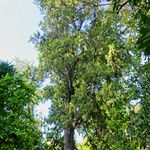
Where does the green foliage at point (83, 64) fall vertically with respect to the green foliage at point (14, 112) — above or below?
above

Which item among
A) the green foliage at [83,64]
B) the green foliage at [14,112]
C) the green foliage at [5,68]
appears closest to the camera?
the green foliage at [14,112]

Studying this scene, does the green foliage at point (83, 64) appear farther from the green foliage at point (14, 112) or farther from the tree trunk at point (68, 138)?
the green foliage at point (14, 112)

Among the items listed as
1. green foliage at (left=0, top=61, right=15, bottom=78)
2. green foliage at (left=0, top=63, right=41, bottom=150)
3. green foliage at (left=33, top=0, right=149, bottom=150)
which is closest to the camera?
green foliage at (left=0, top=63, right=41, bottom=150)

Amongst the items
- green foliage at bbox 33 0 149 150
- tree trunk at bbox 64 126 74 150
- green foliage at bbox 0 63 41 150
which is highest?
green foliage at bbox 33 0 149 150

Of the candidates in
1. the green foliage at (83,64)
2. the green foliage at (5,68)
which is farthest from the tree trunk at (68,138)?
the green foliage at (5,68)

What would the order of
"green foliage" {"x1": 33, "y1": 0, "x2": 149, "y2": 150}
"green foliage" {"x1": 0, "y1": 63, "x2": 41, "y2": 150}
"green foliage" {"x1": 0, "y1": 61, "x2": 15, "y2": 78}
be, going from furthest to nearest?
"green foliage" {"x1": 0, "y1": 61, "x2": 15, "y2": 78}
"green foliage" {"x1": 33, "y1": 0, "x2": 149, "y2": 150}
"green foliage" {"x1": 0, "y1": 63, "x2": 41, "y2": 150}

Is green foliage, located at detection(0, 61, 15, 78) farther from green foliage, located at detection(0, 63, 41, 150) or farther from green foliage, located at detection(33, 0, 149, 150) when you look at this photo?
green foliage, located at detection(0, 63, 41, 150)

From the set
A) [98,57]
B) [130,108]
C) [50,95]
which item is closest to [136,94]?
[130,108]

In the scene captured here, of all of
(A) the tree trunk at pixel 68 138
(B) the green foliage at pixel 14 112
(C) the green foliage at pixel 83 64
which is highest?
(C) the green foliage at pixel 83 64

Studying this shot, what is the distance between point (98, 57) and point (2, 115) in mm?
10669

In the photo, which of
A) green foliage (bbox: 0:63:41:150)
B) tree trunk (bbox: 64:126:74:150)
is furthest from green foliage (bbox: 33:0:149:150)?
green foliage (bbox: 0:63:41:150)

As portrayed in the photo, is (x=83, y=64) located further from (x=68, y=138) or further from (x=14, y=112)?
(x=14, y=112)

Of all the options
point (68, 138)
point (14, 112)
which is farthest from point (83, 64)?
point (14, 112)

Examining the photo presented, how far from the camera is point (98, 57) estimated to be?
101ft
